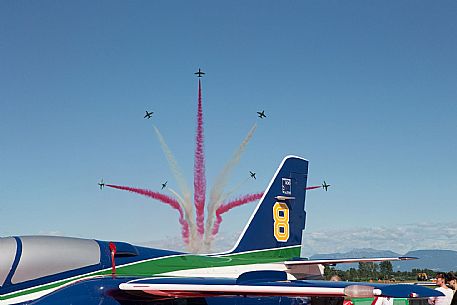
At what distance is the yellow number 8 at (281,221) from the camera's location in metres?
14.0

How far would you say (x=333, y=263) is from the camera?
480 inches

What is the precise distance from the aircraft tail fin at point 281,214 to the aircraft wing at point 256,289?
13.7 feet

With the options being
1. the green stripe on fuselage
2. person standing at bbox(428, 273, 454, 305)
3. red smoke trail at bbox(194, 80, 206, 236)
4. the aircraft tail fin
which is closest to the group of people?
person standing at bbox(428, 273, 454, 305)

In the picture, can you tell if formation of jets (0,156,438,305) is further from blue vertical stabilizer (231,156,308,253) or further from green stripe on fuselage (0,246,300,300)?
blue vertical stabilizer (231,156,308,253)

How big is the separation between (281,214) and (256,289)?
6396 millimetres

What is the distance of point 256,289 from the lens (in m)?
7.86

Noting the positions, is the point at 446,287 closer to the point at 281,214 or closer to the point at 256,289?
the point at 256,289

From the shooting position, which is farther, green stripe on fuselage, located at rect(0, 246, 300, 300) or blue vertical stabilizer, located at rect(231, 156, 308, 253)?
blue vertical stabilizer, located at rect(231, 156, 308, 253)

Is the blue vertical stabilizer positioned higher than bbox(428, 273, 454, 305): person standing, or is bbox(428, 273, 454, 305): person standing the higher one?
the blue vertical stabilizer

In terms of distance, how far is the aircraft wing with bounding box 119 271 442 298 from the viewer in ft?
24.0

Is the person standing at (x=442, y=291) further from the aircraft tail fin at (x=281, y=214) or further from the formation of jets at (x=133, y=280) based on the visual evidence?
the aircraft tail fin at (x=281, y=214)

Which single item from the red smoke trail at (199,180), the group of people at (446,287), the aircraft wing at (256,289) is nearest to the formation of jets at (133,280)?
→ the aircraft wing at (256,289)

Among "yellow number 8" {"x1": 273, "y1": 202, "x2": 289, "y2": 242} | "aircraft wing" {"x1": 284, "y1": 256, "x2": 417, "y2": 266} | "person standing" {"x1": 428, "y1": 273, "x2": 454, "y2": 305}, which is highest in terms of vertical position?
"yellow number 8" {"x1": 273, "y1": 202, "x2": 289, "y2": 242}

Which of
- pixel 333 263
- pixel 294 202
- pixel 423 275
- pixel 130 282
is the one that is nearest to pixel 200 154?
pixel 294 202
